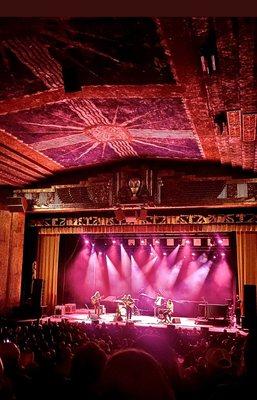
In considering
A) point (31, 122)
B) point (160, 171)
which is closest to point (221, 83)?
point (31, 122)

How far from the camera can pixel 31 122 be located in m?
8.59

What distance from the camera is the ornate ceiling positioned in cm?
509

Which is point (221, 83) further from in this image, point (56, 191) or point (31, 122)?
point (56, 191)

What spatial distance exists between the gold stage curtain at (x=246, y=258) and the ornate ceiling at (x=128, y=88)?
3109mm

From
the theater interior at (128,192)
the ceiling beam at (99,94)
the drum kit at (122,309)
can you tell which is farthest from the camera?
the drum kit at (122,309)

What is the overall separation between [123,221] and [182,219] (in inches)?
81.6

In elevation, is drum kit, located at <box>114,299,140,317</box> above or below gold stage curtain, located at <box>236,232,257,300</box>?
below

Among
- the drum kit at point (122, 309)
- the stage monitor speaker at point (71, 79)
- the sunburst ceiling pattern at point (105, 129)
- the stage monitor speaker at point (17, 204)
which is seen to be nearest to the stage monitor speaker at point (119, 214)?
the sunburst ceiling pattern at point (105, 129)

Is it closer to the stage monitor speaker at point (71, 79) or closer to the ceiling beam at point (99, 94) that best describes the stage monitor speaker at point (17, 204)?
the ceiling beam at point (99, 94)

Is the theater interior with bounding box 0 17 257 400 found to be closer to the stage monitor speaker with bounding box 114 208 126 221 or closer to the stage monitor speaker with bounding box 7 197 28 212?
the stage monitor speaker with bounding box 7 197 28 212

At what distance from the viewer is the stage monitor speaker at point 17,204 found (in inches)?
534

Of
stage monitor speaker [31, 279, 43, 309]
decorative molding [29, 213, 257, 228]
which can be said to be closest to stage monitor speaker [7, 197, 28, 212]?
decorative molding [29, 213, 257, 228]

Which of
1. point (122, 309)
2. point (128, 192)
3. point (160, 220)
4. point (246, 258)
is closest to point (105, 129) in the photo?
point (128, 192)

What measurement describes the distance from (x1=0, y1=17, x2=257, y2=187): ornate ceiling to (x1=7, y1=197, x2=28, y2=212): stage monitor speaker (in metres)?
2.27
